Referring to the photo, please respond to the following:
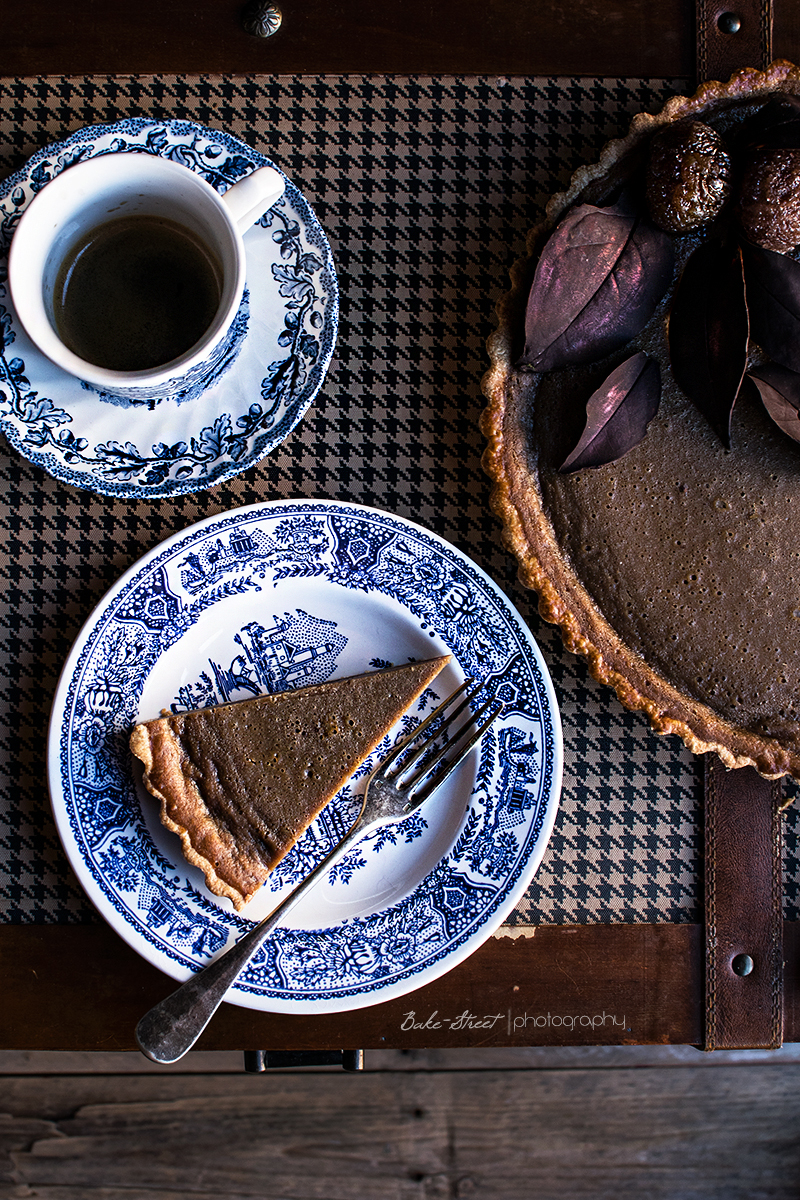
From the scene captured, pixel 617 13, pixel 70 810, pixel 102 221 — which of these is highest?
pixel 617 13

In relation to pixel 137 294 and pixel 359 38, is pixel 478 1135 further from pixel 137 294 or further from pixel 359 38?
pixel 359 38

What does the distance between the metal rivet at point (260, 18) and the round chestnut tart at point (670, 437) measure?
21.6 inches

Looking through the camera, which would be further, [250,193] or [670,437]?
[670,437]

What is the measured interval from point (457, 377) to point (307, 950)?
94 centimetres

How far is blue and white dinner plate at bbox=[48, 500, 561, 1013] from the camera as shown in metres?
1.24

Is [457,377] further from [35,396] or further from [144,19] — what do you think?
[144,19]

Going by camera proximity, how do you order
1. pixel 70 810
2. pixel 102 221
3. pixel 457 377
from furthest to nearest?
pixel 457 377 < pixel 70 810 < pixel 102 221

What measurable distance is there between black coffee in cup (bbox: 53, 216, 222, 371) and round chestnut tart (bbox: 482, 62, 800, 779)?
0.44m

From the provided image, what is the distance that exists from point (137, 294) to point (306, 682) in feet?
2.08

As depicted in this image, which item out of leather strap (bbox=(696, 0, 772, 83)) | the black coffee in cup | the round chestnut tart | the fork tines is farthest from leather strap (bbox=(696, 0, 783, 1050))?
the black coffee in cup

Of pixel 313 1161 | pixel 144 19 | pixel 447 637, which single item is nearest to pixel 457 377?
pixel 447 637

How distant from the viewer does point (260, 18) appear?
1291 mm

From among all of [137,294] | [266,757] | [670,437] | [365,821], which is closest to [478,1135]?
[365,821]

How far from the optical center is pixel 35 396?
118 cm
